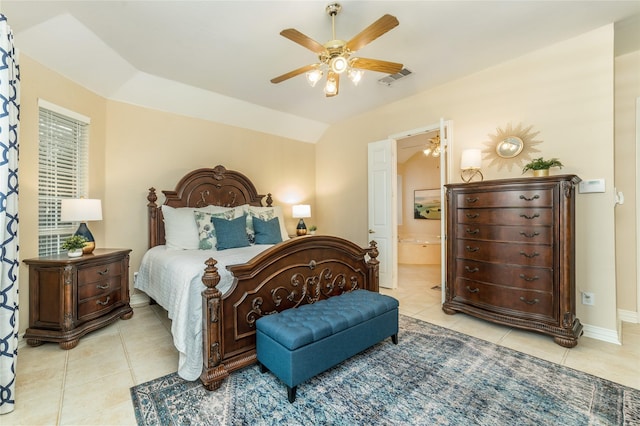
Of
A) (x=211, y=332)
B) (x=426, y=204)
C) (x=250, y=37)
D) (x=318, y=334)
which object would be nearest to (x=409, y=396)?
(x=318, y=334)

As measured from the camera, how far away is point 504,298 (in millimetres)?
2797

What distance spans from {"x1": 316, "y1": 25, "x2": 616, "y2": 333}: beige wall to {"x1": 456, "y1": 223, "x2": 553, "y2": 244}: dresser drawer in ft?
1.62

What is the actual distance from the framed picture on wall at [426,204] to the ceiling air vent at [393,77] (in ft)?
13.5

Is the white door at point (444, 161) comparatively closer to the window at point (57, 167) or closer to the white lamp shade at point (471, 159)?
the white lamp shade at point (471, 159)

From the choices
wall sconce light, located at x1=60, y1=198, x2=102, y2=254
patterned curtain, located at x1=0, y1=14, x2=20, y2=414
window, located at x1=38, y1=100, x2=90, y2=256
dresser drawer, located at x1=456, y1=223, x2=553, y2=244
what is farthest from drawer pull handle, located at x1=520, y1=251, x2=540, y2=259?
window, located at x1=38, y1=100, x2=90, y2=256

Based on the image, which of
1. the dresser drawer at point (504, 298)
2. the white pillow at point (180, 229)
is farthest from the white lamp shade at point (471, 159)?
the white pillow at point (180, 229)

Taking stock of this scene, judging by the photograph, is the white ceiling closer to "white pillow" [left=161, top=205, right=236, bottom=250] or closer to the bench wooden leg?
"white pillow" [left=161, top=205, right=236, bottom=250]

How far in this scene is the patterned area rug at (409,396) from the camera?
1.62 meters

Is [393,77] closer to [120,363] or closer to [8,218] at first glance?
[8,218]

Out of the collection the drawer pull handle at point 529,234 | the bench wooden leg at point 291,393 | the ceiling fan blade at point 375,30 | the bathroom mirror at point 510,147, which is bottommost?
the bench wooden leg at point 291,393

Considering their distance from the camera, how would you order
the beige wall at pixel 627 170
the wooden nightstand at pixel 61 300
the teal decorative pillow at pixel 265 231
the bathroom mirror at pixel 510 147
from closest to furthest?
the wooden nightstand at pixel 61 300 < the beige wall at pixel 627 170 < the bathroom mirror at pixel 510 147 < the teal decorative pillow at pixel 265 231

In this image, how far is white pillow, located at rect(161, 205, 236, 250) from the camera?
10.5 ft

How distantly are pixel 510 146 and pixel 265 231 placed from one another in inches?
120

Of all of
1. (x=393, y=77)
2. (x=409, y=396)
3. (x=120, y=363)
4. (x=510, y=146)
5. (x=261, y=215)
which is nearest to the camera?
(x=409, y=396)
